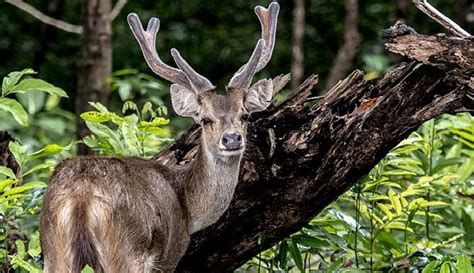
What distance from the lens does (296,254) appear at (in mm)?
7430

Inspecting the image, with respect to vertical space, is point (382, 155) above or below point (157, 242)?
above

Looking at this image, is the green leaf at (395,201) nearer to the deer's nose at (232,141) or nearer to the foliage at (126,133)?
the deer's nose at (232,141)

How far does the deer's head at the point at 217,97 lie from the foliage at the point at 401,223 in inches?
35.8

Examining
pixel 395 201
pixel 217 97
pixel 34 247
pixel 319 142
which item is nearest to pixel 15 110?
pixel 34 247

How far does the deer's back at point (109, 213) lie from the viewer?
623 cm

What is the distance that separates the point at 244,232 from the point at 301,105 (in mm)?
912

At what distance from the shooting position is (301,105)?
724 centimetres

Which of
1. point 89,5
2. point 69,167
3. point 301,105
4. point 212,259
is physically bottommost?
point 212,259

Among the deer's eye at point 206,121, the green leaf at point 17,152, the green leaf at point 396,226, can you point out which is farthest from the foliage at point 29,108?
the green leaf at point 396,226

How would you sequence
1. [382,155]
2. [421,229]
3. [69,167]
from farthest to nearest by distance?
[421,229]
[382,155]
[69,167]

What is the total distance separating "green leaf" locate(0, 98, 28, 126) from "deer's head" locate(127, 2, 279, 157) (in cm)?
87

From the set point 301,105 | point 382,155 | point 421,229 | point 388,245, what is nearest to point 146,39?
point 301,105

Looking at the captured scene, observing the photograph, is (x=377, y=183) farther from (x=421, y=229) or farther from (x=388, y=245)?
(x=421, y=229)

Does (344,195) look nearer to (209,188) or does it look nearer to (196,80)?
(209,188)
